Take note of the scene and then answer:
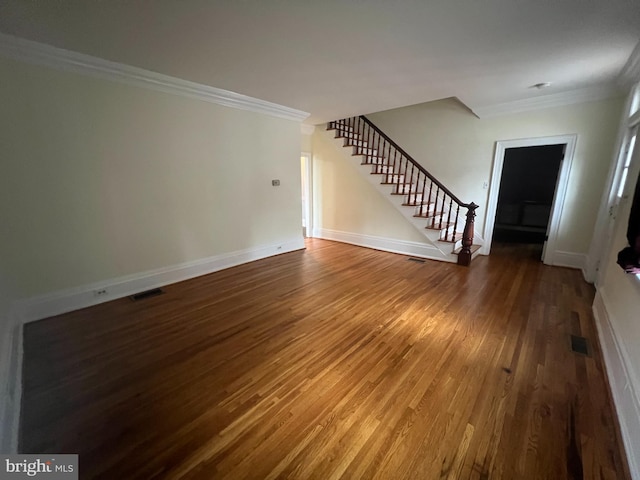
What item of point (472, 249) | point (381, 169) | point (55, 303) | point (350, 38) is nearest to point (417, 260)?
point (472, 249)

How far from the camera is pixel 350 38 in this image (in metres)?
2.15

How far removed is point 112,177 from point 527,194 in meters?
8.22

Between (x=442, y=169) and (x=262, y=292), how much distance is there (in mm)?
4277

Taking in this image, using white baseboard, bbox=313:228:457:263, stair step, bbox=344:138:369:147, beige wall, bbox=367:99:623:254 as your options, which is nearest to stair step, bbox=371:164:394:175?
beige wall, bbox=367:99:623:254

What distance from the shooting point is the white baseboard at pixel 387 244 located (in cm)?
460

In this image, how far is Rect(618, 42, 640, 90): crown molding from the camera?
244 cm

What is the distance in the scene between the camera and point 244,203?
13.6 ft

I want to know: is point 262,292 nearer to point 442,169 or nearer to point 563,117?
point 442,169

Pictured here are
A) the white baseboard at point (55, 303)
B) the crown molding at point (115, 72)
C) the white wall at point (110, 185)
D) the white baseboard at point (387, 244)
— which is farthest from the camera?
the white baseboard at point (387, 244)

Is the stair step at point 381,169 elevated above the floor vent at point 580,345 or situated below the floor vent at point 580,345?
above

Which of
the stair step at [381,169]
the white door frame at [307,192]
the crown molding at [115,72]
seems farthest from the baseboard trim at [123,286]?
the stair step at [381,169]

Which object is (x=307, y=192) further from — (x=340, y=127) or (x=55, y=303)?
(x=55, y=303)

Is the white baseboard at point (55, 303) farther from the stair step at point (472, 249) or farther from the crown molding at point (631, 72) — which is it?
the crown molding at point (631, 72)

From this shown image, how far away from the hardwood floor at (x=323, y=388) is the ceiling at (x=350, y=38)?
2.55 metres
